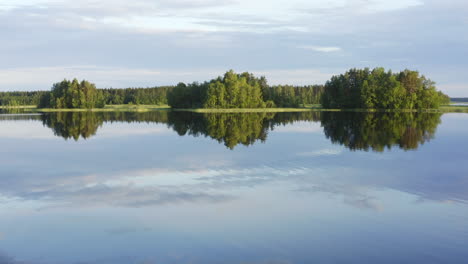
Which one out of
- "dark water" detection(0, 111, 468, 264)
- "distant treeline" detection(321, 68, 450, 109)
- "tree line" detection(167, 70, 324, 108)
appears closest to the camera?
"dark water" detection(0, 111, 468, 264)

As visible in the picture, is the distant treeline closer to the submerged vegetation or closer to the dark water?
the submerged vegetation

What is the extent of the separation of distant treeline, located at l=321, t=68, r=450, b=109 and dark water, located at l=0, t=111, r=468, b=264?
109m

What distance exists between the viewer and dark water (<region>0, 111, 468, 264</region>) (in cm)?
1245

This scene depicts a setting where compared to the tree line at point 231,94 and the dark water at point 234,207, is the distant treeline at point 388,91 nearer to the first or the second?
the tree line at point 231,94

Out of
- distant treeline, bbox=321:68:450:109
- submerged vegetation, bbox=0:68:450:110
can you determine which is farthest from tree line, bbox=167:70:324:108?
distant treeline, bbox=321:68:450:109

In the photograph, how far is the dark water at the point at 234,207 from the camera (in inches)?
490

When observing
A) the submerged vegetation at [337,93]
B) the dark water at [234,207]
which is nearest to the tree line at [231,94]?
the submerged vegetation at [337,93]

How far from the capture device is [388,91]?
136 meters

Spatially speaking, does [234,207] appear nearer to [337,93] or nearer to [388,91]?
[388,91]

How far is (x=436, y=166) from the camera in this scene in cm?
2720

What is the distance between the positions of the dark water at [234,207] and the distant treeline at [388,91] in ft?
356

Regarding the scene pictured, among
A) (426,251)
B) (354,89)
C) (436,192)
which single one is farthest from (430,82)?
(426,251)

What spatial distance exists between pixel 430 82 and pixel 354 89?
22939 millimetres

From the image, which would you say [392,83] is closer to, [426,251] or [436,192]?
[436,192]
